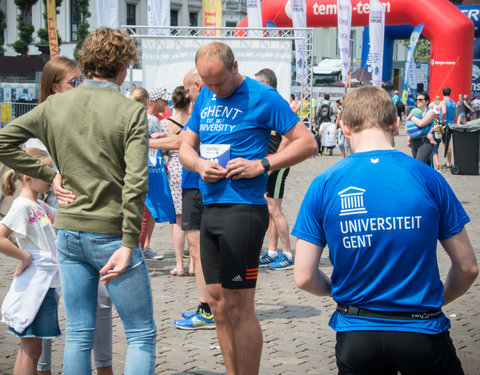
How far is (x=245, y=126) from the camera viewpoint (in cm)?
382

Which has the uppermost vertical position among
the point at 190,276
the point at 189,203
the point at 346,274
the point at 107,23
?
the point at 107,23

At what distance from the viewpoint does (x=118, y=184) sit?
116 inches

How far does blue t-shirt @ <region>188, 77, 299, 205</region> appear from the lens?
3.80 meters

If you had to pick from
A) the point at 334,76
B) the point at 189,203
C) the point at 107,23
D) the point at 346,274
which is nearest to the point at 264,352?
the point at 189,203

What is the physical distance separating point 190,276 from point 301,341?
226 centimetres

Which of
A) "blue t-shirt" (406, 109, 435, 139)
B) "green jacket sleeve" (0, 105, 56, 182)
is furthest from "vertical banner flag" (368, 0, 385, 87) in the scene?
"green jacket sleeve" (0, 105, 56, 182)

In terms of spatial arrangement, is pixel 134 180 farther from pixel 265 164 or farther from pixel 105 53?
pixel 265 164

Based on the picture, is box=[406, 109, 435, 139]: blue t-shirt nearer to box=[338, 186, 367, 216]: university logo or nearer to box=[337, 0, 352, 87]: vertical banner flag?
box=[338, 186, 367, 216]: university logo

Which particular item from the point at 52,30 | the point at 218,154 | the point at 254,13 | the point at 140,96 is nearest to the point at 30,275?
the point at 218,154

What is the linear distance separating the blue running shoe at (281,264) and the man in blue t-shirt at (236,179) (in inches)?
132

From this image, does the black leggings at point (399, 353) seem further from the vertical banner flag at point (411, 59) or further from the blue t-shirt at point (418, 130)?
the vertical banner flag at point (411, 59)

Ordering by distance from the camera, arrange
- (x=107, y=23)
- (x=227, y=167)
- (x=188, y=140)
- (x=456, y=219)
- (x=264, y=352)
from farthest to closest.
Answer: (x=107, y=23), (x=264, y=352), (x=188, y=140), (x=227, y=167), (x=456, y=219)

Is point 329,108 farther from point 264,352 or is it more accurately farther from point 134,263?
point 134,263

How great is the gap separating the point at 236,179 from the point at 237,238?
12.3 inches
